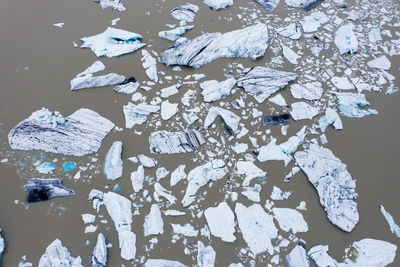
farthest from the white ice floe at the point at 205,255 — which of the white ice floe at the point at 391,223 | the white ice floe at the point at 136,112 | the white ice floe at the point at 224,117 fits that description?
the white ice floe at the point at 391,223

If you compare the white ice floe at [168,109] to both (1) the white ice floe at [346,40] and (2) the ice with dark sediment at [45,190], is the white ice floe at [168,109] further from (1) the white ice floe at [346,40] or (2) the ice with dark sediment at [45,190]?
(1) the white ice floe at [346,40]

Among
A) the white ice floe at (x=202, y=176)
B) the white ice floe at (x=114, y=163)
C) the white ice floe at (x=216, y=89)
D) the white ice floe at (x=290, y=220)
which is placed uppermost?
the white ice floe at (x=216, y=89)

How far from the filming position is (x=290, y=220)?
1.38m

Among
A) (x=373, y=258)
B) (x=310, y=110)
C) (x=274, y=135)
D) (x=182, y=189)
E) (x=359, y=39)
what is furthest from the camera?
(x=359, y=39)

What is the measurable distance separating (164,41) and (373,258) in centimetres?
178

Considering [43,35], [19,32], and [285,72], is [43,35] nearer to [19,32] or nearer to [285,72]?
[19,32]

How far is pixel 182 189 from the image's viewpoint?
1.45m

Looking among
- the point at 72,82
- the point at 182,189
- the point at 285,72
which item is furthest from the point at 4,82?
the point at 285,72

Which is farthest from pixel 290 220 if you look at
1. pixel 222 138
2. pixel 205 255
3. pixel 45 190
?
pixel 45 190

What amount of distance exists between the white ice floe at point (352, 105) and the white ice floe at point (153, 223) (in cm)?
124

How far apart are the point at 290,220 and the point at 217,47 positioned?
1244 millimetres

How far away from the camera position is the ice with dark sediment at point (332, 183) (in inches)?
55.2

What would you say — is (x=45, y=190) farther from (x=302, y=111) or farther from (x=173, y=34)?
(x=302, y=111)

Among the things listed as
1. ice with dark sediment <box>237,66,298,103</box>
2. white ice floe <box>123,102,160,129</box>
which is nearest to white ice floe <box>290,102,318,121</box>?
ice with dark sediment <box>237,66,298,103</box>
